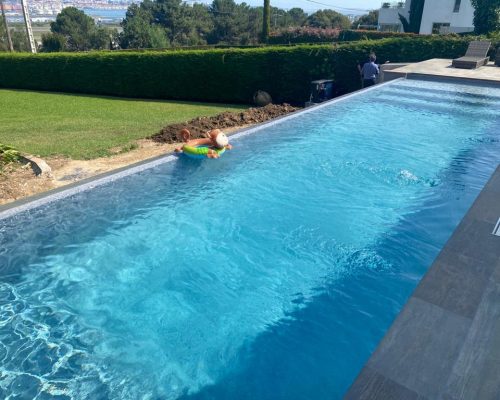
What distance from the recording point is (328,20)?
86.5 metres

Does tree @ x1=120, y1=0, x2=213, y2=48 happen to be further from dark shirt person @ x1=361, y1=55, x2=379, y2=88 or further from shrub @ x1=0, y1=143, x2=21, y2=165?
shrub @ x1=0, y1=143, x2=21, y2=165

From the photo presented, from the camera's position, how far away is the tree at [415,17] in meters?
46.3

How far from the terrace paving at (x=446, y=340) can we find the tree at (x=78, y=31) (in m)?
81.0

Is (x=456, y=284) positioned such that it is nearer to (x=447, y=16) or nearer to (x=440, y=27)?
(x=440, y=27)

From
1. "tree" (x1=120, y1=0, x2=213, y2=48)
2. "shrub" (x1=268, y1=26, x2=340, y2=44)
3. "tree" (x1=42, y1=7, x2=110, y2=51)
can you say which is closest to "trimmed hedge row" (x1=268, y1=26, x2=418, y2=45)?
"shrub" (x1=268, y1=26, x2=340, y2=44)

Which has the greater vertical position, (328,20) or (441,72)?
(328,20)

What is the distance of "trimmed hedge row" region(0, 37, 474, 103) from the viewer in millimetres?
19156

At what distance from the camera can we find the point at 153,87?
2236cm

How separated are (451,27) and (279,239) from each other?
49.1 metres

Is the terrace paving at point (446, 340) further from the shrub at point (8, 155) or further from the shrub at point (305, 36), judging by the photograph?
the shrub at point (305, 36)

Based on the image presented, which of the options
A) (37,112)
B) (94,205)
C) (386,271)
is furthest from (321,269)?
(37,112)

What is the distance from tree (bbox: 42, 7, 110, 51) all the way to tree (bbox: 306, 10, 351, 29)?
1715 inches

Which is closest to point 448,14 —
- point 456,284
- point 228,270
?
point 228,270

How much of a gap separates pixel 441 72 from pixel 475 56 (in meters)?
4.32
